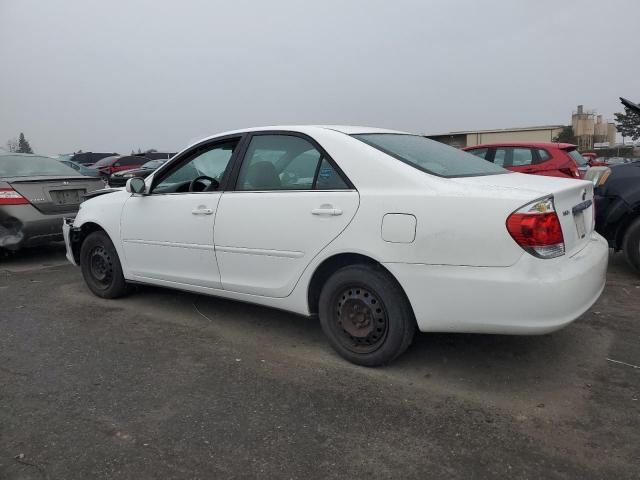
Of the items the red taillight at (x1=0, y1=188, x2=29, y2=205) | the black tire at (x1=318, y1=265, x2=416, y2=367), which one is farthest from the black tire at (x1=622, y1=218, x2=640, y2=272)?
the red taillight at (x1=0, y1=188, x2=29, y2=205)

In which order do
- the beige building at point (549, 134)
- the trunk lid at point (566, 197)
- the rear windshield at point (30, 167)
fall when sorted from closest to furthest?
the trunk lid at point (566, 197) < the rear windshield at point (30, 167) < the beige building at point (549, 134)

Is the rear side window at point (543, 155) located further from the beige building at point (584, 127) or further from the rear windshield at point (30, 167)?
the beige building at point (584, 127)

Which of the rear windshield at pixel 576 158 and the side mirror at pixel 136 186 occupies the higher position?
the side mirror at pixel 136 186

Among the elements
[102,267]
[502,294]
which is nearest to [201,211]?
[102,267]

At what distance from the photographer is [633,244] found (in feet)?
16.8

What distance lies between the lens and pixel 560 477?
222 cm

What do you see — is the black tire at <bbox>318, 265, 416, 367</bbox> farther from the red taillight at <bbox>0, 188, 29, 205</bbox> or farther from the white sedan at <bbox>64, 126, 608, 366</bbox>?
the red taillight at <bbox>0, 188, 29, 205</bbox>

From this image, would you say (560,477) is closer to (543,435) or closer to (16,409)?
(543,435)

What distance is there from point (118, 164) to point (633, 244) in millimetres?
19956

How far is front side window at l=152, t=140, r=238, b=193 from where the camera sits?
401cm

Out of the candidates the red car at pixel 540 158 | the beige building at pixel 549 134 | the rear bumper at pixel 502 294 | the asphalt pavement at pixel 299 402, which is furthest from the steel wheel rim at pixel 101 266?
the beige building at pixel 549 134

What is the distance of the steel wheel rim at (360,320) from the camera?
10.3ft

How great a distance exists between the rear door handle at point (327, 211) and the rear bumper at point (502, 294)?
0.46 m

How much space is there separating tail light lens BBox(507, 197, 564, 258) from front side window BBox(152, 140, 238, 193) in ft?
7.19
